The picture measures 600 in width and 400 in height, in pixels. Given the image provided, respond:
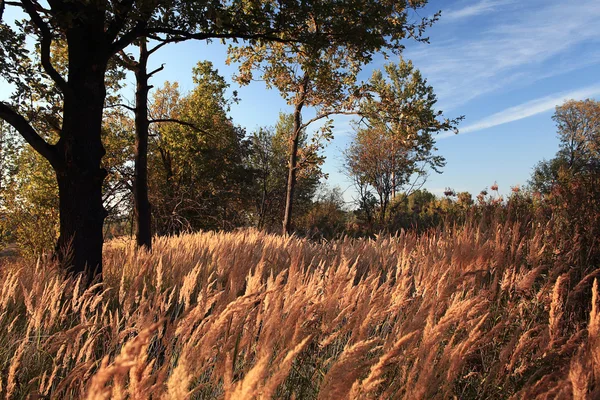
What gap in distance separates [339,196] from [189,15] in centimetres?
2512

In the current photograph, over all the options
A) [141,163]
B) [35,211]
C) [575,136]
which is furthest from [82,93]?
[575,136]

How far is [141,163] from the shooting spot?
8375 millimetres

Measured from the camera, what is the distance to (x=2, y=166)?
965 inches

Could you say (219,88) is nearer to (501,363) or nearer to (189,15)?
(189,15)

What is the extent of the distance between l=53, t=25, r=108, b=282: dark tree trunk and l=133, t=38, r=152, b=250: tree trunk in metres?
2.95

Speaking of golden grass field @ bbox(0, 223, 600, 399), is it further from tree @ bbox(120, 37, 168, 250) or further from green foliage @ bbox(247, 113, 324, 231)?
green foliage @ bbox(247, 113, 324, 231)

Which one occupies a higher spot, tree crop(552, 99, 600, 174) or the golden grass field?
tree crop(552, 99, 600, 174)

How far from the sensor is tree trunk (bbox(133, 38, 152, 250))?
8258 mm

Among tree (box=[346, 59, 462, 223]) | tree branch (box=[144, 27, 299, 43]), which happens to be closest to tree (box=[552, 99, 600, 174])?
tree (box=[346, 59, 462, 223])

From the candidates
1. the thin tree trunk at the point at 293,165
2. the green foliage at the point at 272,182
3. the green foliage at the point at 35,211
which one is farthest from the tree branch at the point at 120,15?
the green foliage at the point at 272,182

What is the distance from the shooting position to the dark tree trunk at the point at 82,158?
5.07 metres

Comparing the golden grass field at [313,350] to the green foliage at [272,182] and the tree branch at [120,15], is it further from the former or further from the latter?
the green foliage at [272,182]

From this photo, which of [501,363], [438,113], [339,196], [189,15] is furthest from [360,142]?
[501,363]

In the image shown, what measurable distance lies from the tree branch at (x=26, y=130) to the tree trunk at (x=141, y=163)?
128 inches
